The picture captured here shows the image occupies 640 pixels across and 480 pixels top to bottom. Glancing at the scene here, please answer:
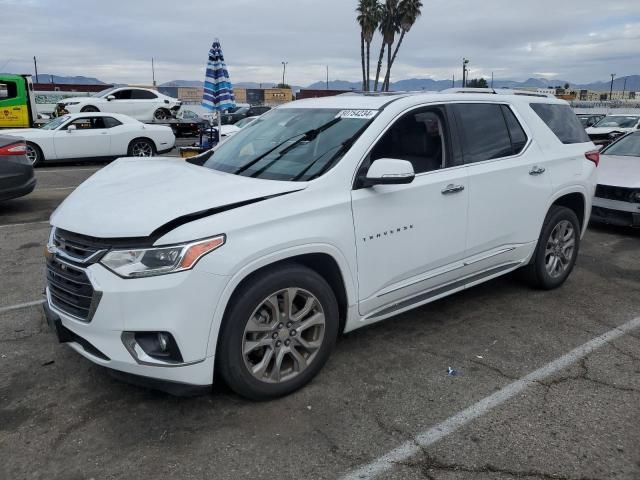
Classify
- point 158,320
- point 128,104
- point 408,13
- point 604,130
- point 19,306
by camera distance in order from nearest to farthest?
point 158,320
point 19,306
point 604,130
point 128,104
point 408,13

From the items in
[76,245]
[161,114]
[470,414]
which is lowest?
[470,414]

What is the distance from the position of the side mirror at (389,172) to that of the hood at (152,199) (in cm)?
46

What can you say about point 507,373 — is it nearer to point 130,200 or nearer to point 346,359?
point 346,359

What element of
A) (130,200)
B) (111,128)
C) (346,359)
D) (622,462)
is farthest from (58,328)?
(111,128)

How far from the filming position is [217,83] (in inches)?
432

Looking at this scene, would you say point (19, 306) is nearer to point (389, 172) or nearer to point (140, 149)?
point (389, 172)

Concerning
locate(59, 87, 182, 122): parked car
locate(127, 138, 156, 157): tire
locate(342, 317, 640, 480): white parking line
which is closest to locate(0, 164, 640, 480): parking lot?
locate(342, 317, 640, 480): white parking line

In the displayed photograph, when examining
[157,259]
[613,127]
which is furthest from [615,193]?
[613,127]

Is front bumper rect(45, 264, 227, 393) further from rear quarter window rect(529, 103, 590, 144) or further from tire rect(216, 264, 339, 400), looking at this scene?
rear quarter window rect(529, 103, 590, 144)

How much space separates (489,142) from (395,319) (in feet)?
5.39

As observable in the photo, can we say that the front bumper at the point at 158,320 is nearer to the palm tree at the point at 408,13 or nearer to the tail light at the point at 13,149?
the tail light at the point at 13,149

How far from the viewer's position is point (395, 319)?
Answer: 179 inches

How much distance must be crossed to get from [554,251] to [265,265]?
326 centimetres

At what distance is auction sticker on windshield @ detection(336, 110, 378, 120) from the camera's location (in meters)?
3.75
